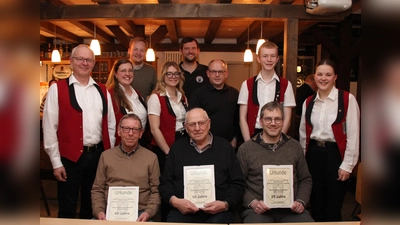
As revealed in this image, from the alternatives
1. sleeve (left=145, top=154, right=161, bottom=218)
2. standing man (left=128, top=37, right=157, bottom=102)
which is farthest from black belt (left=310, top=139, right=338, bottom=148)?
standing man (left=128, top=37, right=157, bottom=102)

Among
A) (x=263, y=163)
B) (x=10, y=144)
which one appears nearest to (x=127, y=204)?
(x=263, y=163)

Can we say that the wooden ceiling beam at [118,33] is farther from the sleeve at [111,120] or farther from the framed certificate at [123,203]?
the framed certificate at [123,203]

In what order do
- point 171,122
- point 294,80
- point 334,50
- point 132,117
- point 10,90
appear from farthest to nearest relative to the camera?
point 334,50, point 294,80, point 171,122, point 132,117, point 10,90

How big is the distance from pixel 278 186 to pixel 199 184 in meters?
0.51

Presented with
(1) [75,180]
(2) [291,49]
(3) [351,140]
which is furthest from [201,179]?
(2) [291,49]

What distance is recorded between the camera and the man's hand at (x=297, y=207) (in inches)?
94.3

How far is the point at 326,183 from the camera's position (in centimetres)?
273

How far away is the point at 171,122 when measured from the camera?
9.72 ft

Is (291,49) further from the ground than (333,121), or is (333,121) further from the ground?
(291,49)

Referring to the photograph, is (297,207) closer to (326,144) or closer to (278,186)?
(278,186)

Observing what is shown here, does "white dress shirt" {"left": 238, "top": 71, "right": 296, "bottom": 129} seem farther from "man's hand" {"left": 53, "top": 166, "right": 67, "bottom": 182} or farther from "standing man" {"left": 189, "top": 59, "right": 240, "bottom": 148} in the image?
"man's hand" {"left": 53, "top": 166, "right": 67, "bottom": 182}

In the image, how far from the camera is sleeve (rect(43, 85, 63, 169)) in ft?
8.21

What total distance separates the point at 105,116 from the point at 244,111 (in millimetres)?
1088

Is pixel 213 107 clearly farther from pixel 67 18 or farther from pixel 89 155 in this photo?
pixel 67 18
